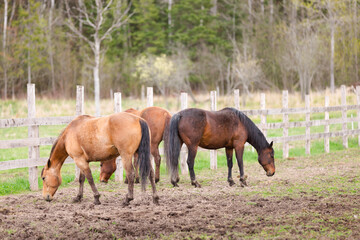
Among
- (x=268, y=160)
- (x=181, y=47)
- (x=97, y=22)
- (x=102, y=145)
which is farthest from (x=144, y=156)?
(x=181, y=47)

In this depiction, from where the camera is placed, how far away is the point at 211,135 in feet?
25.8

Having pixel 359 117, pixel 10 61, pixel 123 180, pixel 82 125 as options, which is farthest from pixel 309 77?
pixel 82 125

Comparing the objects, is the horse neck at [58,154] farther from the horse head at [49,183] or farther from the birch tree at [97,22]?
the birch tree at [97,22]

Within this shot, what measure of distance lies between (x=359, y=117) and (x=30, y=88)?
1031 cm

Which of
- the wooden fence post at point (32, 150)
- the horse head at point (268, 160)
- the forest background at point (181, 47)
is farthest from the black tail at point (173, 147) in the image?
the forest background at point (181, 47)

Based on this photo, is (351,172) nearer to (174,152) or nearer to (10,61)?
(174,152)

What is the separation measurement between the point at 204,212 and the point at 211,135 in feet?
8.17

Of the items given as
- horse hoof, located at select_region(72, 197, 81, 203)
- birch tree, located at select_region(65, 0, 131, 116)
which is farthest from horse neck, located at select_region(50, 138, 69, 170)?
birch tree, located at select_region(65, 0, 131, 116)

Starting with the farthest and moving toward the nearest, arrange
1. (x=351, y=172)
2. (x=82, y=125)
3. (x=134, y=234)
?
(x=351, y=172), (x=82, y=125), (x=134, y=234)

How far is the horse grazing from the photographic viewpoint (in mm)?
6164

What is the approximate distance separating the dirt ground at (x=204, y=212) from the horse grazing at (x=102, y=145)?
35 cm

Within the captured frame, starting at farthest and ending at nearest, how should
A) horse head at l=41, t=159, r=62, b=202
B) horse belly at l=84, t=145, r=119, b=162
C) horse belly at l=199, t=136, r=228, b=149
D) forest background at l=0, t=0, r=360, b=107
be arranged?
1. forest background at l=0, t=0, r=360, b=107
2. horse belly at l=199, t=136, r=228, b=149
3. horse head at l=41, t=159, r=62, b=202
4. horse belly at l=84, t=145, r=119, b=162

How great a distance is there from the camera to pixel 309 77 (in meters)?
27.9

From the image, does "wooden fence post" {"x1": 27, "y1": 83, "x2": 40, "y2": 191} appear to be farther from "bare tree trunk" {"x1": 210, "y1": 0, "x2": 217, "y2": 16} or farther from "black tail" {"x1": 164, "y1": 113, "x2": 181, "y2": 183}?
"bare tree trunk" {"x1": 210, "y1": 0, "x2": 217, "y2": 16}
